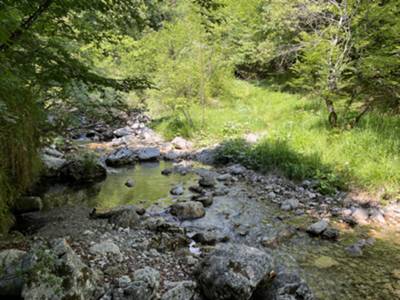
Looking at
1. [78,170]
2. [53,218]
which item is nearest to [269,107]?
[78,170]

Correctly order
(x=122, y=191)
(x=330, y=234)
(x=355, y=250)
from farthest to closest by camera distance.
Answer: (x=122, y=191)
(x=330, y=234)
(x=355, y=250)

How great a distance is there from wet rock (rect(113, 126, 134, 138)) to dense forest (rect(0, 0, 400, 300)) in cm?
18

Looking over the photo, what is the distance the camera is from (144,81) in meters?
3.24

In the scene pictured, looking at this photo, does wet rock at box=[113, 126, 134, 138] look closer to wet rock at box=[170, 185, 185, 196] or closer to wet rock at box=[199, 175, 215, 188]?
wet rock at box=[199, 175, 215, 188]

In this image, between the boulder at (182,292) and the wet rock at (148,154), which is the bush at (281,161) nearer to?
the wet rock at (148,154)

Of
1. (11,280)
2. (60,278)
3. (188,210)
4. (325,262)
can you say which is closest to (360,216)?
(325,262)

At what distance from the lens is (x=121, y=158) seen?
9.05 m

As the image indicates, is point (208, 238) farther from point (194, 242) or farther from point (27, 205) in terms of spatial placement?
point (27, 205)

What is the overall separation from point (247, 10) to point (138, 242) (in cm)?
1351

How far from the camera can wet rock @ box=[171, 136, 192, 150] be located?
10.5m

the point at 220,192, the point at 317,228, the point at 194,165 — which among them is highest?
the point at 317,228

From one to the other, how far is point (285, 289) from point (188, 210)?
2.68 m

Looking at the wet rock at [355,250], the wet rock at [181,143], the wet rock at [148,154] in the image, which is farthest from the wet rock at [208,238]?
the wet rock at [181,143]

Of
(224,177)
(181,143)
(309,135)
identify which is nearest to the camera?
(224,177)
